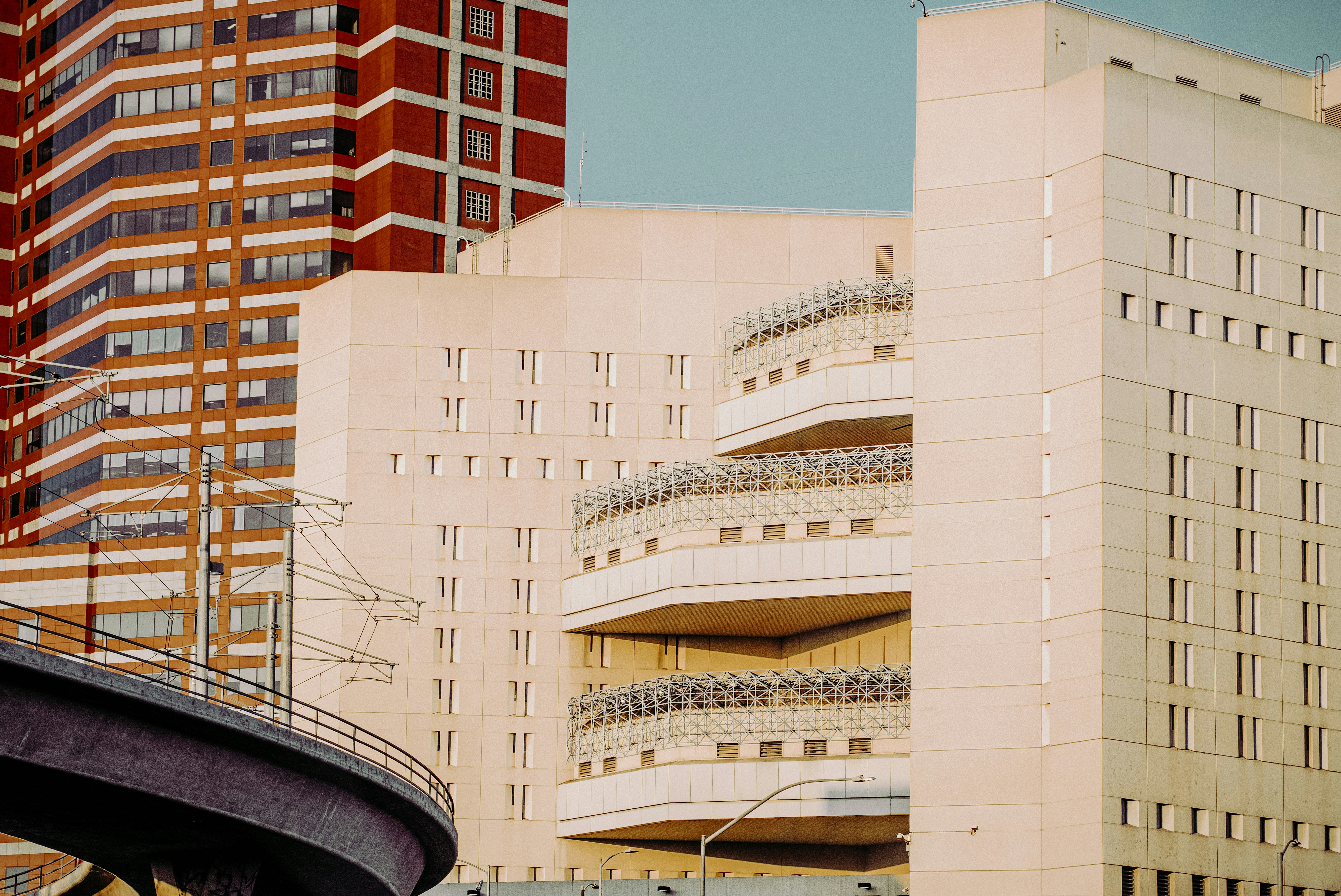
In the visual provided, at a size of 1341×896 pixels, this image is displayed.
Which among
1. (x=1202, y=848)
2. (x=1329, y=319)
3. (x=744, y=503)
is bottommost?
(x=1202, y=848)

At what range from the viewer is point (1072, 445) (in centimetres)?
6438

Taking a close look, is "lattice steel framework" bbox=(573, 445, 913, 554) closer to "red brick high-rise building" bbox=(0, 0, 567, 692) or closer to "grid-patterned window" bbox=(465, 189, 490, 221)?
"red brick high-rise building" bbox=(0, 0, 567, 692)

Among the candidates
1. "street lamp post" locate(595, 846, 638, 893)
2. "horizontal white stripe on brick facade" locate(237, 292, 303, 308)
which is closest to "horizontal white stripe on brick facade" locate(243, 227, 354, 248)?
"horizontal white stripe on brick facade" locate(237, 292, 303, 308)

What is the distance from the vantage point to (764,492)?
7450 cm

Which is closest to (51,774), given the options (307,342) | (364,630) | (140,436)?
(364,630)

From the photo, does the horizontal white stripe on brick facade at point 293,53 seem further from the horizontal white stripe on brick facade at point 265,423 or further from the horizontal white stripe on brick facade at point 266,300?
the horizontal white stripe on brick facade at point 265,423

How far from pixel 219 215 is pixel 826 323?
52507 millimetres

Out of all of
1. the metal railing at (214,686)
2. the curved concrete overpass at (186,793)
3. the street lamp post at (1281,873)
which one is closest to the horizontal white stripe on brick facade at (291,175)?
the metal railing at (214,686)

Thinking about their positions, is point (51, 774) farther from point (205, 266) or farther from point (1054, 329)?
point (205, 266)

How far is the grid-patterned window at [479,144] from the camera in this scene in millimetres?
120062

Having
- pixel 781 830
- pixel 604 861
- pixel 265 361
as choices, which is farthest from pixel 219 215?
Result: pixel 781 830

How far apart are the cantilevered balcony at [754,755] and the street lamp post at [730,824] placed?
69cm

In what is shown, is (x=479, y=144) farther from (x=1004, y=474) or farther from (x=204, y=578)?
(x=204, y=578)

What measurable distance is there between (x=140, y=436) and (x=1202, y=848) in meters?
69.6
